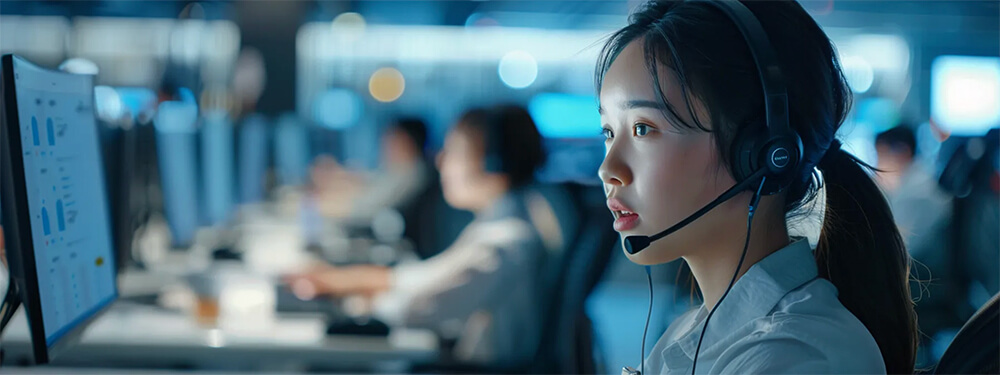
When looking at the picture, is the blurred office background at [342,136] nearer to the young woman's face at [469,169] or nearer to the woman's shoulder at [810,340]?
the young woman's face at [469,169]

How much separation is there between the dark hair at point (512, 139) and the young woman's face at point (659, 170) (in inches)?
59.9

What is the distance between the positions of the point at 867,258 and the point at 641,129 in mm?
279

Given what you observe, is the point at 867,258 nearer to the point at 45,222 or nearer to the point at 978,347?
the point at 978,347

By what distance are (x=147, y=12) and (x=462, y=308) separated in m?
4.30

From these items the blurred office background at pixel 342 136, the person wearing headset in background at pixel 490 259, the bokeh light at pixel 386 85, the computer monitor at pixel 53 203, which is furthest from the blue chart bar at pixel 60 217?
the bokeh light at pixel 386 85

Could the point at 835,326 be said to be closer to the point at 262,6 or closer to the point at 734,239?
the point at 734,239

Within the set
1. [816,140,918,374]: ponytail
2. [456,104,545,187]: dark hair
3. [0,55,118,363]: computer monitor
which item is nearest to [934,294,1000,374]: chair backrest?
[816,140,918,374]: ponytail

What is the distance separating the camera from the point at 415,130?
381cm

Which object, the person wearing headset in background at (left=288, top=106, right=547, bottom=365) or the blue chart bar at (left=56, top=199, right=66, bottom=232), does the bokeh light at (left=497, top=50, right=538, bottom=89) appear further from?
the blue chart bar at (left=56, top=199, right=66, bottom=232)

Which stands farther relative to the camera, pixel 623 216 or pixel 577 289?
pixel 577 289

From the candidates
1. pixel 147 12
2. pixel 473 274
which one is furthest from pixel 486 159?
pixel 147 12

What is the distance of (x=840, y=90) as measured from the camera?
31.0 inches

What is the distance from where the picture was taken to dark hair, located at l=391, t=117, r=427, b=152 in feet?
12.4

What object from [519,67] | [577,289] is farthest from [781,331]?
[519,67]
